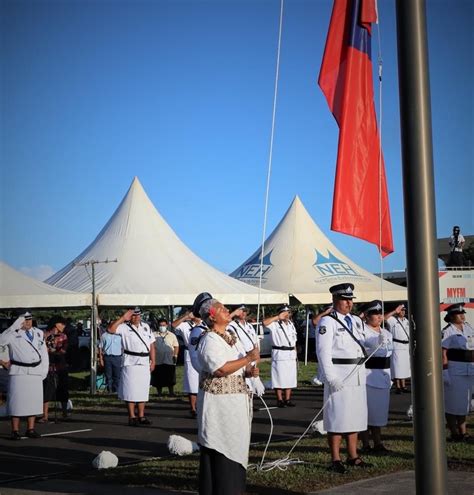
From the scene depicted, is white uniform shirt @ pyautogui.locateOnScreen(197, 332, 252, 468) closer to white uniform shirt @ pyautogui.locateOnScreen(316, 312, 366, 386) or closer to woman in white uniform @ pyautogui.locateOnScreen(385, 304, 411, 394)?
white uniform shirt @ pyautogui.locateOnScreen(316, 312, 366, 386)

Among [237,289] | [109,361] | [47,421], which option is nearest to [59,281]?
[109,361]

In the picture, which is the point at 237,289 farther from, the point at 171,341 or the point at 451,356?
the point at 451,356

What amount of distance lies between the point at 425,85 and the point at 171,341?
15.0 m

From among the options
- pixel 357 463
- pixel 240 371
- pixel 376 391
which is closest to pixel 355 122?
pixel 240 371

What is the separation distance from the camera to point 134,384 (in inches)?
520

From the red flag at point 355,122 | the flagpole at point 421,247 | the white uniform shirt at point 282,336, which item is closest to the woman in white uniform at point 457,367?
the red flag at point 355,122

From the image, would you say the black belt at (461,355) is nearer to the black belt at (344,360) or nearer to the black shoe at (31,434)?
the black belt at (344,360)

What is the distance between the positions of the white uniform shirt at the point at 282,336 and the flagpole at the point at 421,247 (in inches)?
455

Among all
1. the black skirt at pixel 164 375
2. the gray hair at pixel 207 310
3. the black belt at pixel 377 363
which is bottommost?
the black skirt at pixel 164 375

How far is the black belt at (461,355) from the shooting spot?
10430 millimetres

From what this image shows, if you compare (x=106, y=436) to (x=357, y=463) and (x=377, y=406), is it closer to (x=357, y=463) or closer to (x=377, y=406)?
(x=377, y=406)

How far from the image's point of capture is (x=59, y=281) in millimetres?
21734

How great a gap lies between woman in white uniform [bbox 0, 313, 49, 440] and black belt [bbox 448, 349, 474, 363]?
253 inches

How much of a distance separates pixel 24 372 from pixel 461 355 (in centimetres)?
672
